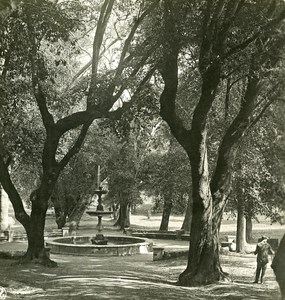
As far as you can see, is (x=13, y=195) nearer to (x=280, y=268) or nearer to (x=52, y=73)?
(x=52, y=73)

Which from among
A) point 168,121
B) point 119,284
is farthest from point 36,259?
point 168,121

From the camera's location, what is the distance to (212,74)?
13.1 metres

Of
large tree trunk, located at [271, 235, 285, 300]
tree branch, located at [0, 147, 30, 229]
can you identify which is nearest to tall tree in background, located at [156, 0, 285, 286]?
large tree trunk, located at [271, 235, 285, 300]

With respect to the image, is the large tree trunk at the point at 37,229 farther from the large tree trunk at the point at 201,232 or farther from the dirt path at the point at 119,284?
the large tree trunk at the point at 201,232

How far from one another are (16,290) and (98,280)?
2.28m

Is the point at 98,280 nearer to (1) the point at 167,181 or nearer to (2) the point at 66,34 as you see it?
(2) the point at 66,34

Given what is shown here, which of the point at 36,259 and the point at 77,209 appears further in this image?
the point at 77,209

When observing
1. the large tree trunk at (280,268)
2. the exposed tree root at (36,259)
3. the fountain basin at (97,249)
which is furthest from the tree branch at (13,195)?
the large tree trunk at (280,268)

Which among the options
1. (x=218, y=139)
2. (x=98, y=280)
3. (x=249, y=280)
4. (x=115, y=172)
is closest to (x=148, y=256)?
(x=218, y=139)

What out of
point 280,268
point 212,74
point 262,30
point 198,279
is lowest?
point 198,279

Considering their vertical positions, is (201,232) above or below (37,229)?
above

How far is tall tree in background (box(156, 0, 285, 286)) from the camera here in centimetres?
1277

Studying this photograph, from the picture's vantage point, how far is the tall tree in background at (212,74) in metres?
12.8

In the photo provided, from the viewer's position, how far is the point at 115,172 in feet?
123
